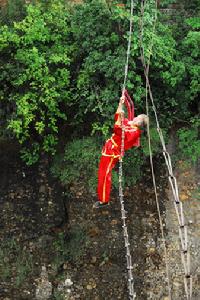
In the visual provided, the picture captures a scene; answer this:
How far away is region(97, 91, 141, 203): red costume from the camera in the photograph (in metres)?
4.46

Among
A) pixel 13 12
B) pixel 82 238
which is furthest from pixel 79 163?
pixel 13 12

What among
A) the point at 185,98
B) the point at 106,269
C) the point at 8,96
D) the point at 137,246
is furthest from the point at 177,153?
the point at 8,96

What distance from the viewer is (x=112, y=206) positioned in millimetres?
6641

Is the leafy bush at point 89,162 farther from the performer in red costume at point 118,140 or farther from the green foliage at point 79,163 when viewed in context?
the performer in red costume at point 118,140

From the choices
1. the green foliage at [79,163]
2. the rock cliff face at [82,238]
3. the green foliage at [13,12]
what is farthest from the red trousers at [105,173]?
the green foliage at [13,12]

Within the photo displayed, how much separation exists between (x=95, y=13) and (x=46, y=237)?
10.7ft

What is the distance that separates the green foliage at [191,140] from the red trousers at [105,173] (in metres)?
1.61

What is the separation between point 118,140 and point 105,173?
0.45 meters

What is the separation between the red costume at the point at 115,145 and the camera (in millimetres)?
4465

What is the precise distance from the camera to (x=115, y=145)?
15.4ft

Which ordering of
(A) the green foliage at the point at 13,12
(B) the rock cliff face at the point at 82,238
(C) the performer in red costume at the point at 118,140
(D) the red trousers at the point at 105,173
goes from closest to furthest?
(C) the performer in red costume at the point at 118,140, (D) the red trousers at the point at 105,173, (A) the green foliage at the point at 13,12, (B) the rock cliff face at the point at 82,238

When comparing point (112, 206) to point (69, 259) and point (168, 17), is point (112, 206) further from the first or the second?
point (168, 17)

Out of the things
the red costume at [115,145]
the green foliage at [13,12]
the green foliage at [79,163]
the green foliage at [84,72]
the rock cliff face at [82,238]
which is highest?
the green foliage at [13,12]

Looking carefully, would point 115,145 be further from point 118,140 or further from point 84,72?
point 84,72
